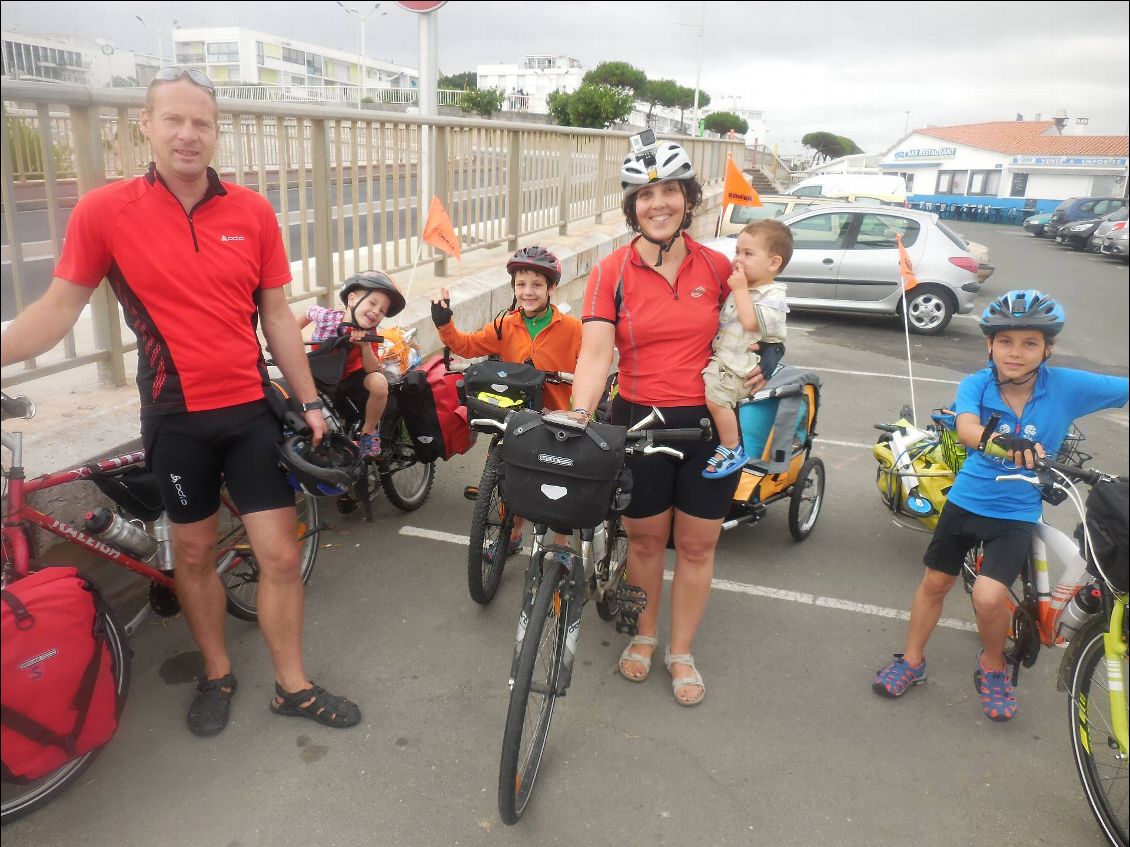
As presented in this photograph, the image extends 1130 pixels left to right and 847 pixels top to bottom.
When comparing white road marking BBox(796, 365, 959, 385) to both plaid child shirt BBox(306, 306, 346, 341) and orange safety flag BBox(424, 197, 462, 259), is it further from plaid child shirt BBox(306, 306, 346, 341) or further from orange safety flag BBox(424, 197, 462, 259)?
plaid child shirt BBox(306, 306, 346, 341)

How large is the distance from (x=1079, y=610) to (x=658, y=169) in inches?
87.7

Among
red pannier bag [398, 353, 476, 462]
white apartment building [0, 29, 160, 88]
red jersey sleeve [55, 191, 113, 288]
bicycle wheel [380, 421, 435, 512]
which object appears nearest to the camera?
white apartment building [0, 29, 160, 88]

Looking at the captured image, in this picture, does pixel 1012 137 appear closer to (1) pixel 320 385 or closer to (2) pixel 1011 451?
(2) pixel 1011 451

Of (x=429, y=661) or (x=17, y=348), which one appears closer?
(x=17, y=348)

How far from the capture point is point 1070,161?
488cm

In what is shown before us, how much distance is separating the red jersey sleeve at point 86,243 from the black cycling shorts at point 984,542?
319 centimetres

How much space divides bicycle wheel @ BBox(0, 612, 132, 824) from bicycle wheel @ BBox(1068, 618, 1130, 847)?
3.24 metres

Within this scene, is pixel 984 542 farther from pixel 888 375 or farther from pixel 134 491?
pixel 888 375

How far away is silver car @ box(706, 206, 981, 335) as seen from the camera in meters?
11.5

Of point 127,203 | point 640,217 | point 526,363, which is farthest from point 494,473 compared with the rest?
point 127,203

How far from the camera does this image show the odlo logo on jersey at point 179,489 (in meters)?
2.78

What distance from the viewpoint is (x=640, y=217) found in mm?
2977

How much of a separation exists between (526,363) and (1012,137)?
3.20 meters

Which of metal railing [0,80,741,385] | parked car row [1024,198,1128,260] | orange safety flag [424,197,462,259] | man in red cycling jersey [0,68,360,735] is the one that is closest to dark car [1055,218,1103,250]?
parked car row [1024,198,1128,260]
